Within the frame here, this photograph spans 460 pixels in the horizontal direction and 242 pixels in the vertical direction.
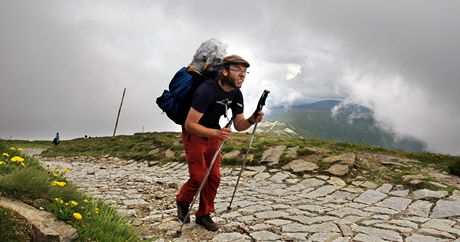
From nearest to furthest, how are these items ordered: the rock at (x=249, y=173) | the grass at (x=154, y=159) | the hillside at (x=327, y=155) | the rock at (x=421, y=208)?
the grass at (x=154, y=159) < the rock at (x=421, y=208) < the hillside at (x=327, y=155) < the rock at (x=249, y=173)

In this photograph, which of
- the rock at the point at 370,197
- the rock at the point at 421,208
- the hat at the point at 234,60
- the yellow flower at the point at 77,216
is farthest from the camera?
the rock at the point at 370,197

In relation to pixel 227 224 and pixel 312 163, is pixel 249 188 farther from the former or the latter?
pixel 227 224

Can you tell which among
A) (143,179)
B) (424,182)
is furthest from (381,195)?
(143,179)

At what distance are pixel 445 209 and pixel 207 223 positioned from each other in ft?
16.4

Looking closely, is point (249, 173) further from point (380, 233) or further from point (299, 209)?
point (380, 233)

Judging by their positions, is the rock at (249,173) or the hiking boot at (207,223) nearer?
the hiking boot at (207,223)

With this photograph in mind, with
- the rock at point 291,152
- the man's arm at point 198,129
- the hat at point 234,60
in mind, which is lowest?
the rock at point 291,152

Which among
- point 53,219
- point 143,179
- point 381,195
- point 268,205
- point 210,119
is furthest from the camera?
point 143,179

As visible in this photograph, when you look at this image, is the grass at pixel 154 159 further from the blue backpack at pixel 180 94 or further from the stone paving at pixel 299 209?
the blue backpack at pixel 180 94

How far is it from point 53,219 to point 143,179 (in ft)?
22.3

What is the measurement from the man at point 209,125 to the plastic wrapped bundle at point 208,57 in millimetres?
146

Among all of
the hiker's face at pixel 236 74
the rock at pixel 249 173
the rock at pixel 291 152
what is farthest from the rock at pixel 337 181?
the hiker's face at pixel 236 74

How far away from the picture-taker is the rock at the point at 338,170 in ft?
33.3

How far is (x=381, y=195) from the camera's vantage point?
842cm
